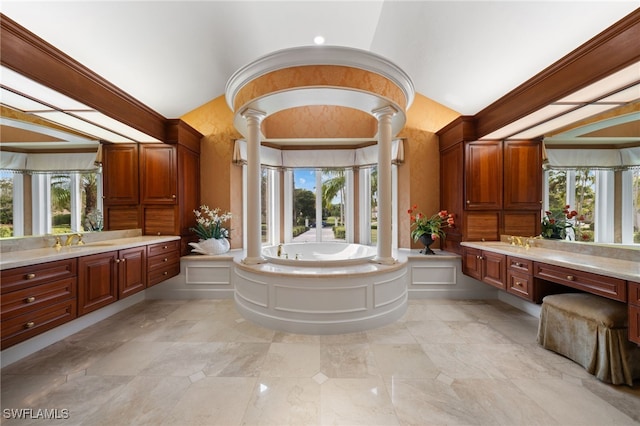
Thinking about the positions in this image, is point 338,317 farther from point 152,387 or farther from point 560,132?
point 560,132

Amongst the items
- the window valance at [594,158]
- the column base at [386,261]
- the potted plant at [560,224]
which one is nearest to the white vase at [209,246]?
the column base at [386,261]

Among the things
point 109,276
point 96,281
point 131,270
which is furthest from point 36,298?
point 131,270

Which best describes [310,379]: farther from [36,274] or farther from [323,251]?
[323,251]

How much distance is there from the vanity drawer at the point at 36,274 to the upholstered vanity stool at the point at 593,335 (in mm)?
4278

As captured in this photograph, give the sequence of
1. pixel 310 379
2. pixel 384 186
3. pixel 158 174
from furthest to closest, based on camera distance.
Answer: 1. pixel 158 174
2. pixel 384 186
3. pixel 310 379

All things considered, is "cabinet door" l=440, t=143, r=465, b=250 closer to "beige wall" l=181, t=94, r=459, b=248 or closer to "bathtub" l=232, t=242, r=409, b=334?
"beige wall" l=181, t=94, r=459, b=248

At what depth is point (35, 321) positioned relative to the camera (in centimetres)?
176

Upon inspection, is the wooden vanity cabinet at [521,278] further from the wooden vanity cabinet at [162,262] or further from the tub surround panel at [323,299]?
the wooden vanity cabinet at [162,262]

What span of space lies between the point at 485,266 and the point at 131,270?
4.29m

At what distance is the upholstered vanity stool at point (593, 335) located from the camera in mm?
1710

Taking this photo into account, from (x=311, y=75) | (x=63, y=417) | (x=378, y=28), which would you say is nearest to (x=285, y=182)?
(x=311, y=75)

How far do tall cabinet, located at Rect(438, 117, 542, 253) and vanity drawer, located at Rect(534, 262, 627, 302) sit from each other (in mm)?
1102

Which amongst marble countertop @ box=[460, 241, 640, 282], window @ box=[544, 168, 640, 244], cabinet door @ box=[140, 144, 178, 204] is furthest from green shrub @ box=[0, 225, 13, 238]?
window @ box=[544, 168, 640, 244]

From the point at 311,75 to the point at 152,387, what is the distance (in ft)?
9.67
